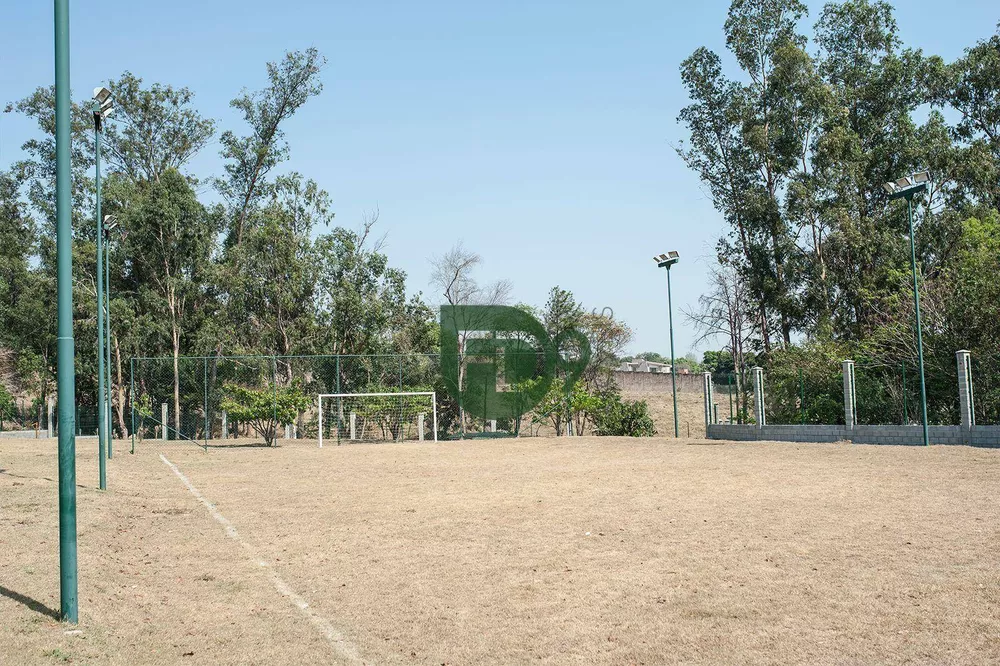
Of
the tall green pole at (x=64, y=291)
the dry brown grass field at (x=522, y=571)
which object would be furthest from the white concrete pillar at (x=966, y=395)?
the tall green pole at (x=64, y=291)

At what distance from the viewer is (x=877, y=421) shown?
2377 cm

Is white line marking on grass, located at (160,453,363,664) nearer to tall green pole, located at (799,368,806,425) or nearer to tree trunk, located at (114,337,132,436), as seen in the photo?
tall green pole, located at (799,368,806,425)

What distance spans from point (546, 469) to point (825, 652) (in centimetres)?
1285

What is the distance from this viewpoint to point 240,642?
5.98 metres

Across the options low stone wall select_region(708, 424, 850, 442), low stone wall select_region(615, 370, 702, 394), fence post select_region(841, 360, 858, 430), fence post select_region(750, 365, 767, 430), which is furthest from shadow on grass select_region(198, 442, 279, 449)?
low stone wall select_region(615, 370, 702, 394)

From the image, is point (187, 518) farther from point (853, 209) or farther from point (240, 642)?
point (853, 209)

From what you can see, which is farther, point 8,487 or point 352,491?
point 352,491

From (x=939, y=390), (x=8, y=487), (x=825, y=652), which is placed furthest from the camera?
(x=939, y=390)

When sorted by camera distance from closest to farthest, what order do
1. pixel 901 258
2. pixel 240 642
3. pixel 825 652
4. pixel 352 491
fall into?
pixel 825 652
pixel 240 642
pixel 352 491
pixel 901 258

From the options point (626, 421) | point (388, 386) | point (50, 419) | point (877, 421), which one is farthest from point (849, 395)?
point (50, 419)

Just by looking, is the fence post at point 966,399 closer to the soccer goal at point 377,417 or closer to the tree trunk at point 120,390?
the soccer goal at point 377,417

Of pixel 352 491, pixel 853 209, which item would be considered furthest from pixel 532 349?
pixel 352 491

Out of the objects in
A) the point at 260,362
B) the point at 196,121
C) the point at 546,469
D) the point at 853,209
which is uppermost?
the point at 196,121

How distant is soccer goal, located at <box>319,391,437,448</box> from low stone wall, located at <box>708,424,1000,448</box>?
10.0 m
